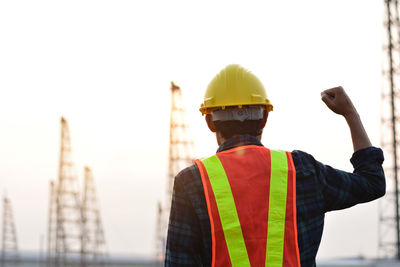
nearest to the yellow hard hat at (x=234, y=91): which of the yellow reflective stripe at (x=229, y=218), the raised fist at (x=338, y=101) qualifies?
the raised fist at (x=338, y=101)

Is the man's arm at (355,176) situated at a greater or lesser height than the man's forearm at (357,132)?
lesser

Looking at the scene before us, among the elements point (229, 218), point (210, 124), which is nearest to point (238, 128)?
point (210, 124)

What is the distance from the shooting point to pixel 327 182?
2996mm

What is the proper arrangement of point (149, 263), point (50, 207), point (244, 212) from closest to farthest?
1. point (244, 212)
2. point (50, 207)
3. point (149, 263)

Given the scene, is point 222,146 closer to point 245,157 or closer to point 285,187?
point 245,157

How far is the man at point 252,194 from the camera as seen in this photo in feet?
9.21

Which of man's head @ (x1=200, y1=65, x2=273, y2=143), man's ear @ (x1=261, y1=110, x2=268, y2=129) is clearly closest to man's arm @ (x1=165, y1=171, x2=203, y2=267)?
man's head @ (x1=200, y1=65, x2=273, y2=143)

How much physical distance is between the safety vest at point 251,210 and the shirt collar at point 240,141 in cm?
10

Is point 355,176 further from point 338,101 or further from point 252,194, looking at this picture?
point 252,194

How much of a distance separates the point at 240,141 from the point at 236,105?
0.18 metres

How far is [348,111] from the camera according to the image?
3184mm

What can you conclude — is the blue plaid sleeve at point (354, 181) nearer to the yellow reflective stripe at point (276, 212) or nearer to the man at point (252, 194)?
the man at point (252, 194)

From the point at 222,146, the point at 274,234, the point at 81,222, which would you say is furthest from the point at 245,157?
the point at 81,222

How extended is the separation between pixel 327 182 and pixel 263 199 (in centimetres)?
32
